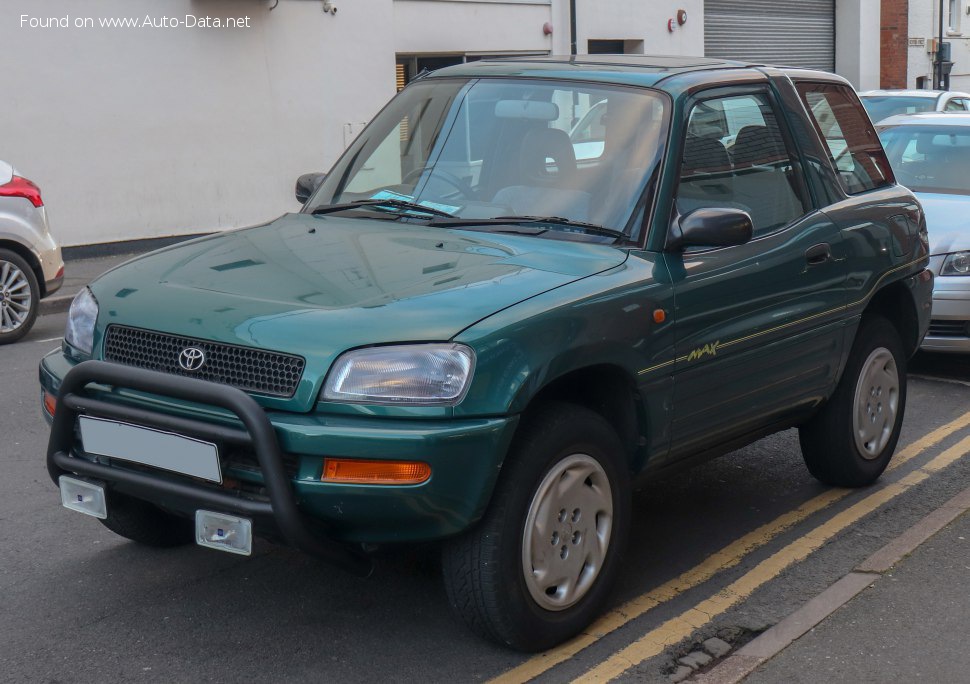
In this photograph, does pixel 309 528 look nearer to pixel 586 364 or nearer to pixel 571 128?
pixel 586 364

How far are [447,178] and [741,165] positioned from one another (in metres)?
1.15

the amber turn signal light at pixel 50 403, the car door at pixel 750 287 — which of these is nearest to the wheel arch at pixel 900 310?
the car door at pixel 750 287

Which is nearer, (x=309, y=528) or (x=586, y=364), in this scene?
(x=309, y=528)

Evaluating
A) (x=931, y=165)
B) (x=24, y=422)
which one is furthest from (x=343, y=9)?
(x=24, y=422)

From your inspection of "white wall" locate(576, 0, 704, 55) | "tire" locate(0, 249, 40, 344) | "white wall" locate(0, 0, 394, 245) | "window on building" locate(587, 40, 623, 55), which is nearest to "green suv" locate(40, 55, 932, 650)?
"tire" locate(0, 249, 40, 344)

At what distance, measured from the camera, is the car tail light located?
10188mm

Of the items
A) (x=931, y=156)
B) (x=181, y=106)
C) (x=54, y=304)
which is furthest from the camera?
(x=181, y=106)

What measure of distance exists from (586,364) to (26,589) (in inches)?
86.4

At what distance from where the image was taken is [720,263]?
4.45m

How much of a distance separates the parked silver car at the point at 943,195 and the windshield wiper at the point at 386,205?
4.55 meters

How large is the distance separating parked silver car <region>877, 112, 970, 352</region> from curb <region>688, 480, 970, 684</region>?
2706mm

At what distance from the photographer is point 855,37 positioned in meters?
32.9

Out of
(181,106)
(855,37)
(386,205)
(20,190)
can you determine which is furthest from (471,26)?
(386,205)

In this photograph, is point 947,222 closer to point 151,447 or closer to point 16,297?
A: point 151,447
